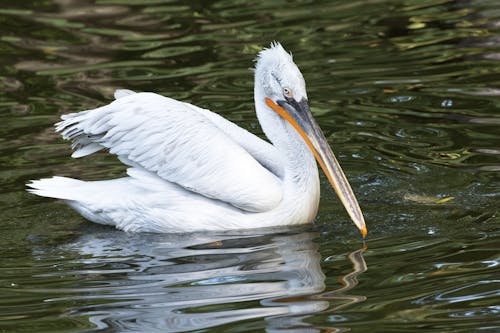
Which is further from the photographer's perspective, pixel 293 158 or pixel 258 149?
pixel 258 149

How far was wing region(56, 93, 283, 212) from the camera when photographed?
565 cm

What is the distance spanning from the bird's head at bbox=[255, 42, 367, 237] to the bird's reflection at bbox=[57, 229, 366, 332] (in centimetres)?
39

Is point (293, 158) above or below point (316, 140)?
below

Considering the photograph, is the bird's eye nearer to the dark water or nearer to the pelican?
the pelican

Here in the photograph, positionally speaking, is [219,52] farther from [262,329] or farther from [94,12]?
[262,329]

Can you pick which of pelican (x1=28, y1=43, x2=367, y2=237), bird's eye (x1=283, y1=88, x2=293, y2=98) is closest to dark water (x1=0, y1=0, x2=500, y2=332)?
pelican (x1=28, y1=43, x2=367, y2=237)

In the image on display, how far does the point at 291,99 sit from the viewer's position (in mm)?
5816

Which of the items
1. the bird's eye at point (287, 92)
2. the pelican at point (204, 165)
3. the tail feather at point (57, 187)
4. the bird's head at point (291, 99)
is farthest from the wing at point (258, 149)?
the tail feather at point (57, 187)

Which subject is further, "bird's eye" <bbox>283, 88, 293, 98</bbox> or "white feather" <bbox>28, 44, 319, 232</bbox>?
"bird's eye" <bbox>283, 88, 293, 98</bbox>

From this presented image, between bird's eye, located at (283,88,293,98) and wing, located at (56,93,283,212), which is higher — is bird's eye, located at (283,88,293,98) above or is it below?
above

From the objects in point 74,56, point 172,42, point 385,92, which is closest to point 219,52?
point 172,42

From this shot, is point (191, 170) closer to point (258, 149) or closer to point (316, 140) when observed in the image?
point (258, 149)

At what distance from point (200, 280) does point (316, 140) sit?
3.95 feet

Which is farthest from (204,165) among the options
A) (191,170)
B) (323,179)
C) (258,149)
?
(323,179)
